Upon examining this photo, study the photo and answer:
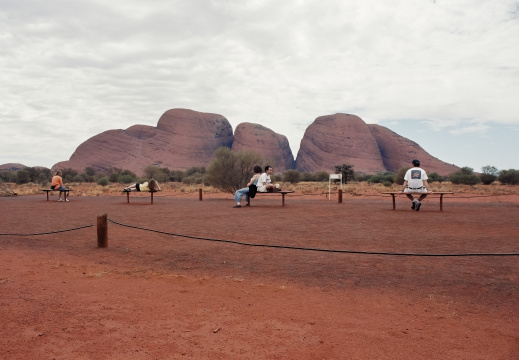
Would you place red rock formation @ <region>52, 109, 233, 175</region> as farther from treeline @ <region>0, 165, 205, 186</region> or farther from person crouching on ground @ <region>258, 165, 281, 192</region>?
person crouching on ground @ <region>258, 165, 281, 192</region>

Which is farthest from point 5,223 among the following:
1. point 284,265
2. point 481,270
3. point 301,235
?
point 481,270

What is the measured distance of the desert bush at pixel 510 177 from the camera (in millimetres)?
40719

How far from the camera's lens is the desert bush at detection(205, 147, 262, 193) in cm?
2702

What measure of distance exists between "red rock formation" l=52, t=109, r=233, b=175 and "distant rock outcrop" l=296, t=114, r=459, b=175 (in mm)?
21517

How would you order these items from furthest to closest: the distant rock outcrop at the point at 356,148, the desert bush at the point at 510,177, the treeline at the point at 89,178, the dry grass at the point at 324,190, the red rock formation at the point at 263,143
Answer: the red rock formation at the point at 263,143 → the distant rock outcrop at the point at 356,148 → the treeline at the point at 89,178 → the desert bush at the point at 510,177 → the dry grass at the point at 324,190

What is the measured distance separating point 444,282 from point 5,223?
1078 centimetres

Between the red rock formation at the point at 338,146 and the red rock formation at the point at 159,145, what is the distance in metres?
20.7

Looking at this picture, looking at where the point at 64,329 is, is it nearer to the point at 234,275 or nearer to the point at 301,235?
the point at 234,275

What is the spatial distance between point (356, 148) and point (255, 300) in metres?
89.3

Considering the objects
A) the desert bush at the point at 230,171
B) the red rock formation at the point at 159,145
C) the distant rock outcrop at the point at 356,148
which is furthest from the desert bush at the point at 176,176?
the distant rock outcrop at the point at 356,148

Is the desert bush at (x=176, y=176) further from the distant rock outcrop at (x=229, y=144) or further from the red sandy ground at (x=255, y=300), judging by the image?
the red sandy ground at (x=255, y=300)

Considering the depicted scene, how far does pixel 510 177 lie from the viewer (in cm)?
4088

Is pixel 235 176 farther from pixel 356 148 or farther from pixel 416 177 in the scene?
pixel 356 148

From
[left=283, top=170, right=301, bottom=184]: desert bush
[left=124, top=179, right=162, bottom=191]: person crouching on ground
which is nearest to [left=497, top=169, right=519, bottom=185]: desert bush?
[left=283, top=170, right=301, bottom=184]: desert bush
